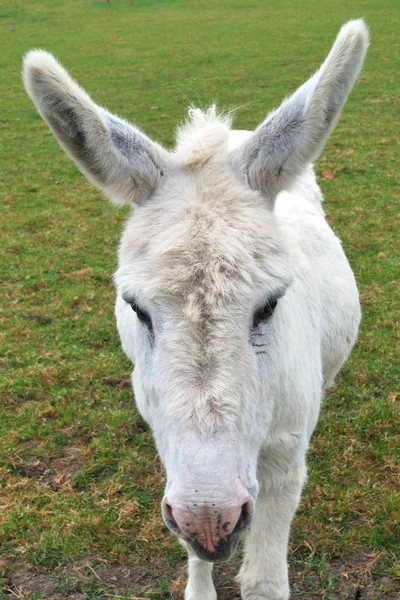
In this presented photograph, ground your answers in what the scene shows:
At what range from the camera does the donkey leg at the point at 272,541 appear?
10.3 feet

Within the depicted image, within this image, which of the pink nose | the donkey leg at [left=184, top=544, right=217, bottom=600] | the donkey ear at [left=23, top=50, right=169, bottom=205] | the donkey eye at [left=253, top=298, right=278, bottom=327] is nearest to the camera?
the pink nose

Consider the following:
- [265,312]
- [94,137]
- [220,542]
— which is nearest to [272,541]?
[220,542]

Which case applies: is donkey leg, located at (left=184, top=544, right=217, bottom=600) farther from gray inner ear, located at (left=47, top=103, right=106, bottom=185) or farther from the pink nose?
gray inner ear, located at (left=47, top=103, right=106, bottom=185)

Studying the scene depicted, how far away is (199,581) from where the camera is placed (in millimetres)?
3270

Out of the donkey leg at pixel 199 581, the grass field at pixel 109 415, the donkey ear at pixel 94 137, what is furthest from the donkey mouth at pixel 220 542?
the grass field at pixel 109 415

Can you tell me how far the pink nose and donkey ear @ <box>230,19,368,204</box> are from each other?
4.32 feet

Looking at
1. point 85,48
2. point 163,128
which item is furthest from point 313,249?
point 85,48

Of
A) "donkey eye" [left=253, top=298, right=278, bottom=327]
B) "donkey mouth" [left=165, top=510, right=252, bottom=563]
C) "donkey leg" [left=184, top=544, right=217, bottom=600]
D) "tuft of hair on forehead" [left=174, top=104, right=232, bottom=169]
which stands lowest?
"donkey leg" [left=184, top=544, right=217, bottom=600]

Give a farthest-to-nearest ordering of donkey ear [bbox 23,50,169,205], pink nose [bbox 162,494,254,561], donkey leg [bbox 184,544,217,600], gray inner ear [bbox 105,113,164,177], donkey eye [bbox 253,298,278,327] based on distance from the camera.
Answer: donkey leg [bbox 184,544,217,600] < gray inner ear [bbox 105,113,164,177] < donkey ear [bbox 23,50,169,205] < donkey eye [bbox 253,298,278,327] < pink nose [bbox 162,494,254,561]

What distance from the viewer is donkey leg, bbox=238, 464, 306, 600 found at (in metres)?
3.12

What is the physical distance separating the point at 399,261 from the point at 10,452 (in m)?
5.10

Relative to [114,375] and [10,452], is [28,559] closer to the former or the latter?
[10,452]

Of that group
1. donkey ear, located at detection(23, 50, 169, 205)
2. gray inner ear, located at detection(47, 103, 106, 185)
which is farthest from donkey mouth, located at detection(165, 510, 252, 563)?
gray inner ear, located at detection(47, 103, 106, 185)

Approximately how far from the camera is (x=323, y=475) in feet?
14.1
